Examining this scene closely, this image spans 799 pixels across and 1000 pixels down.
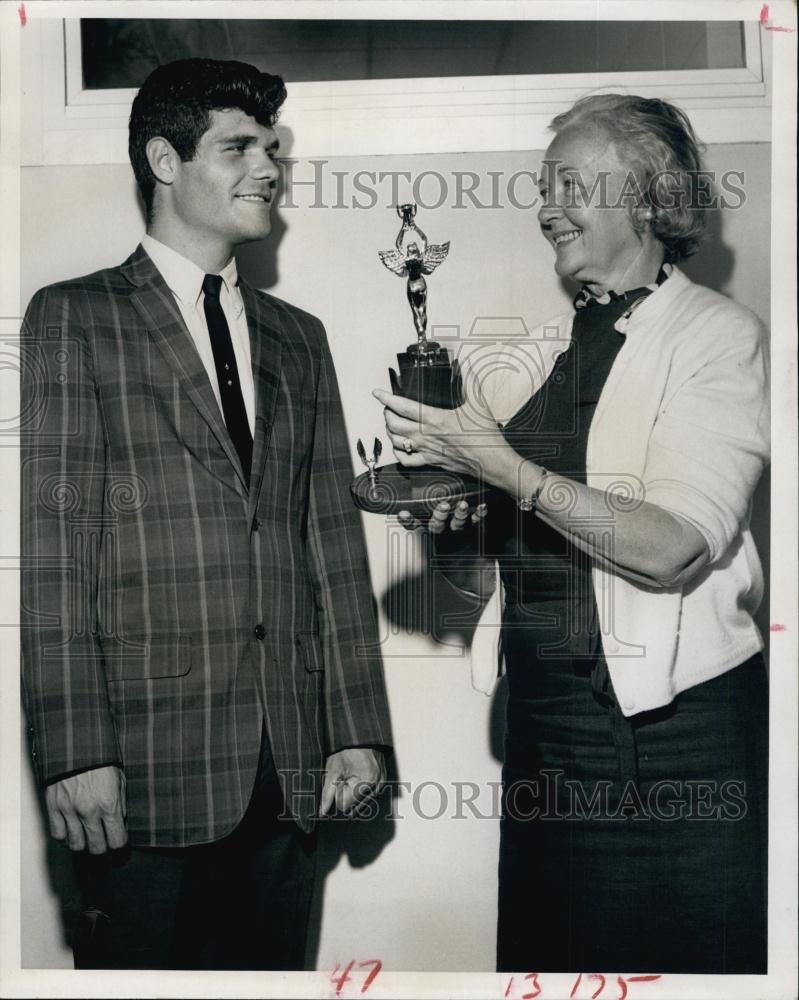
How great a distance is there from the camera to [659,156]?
2.35m

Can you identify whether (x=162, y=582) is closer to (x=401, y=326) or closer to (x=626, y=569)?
(x=401, y=326)

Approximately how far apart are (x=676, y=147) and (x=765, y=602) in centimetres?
99

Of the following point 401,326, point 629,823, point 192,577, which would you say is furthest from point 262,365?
point 629,823

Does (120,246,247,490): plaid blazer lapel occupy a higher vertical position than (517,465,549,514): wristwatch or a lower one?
higher

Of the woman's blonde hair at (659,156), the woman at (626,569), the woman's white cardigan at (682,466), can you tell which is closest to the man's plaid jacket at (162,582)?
the woman at (626,569)

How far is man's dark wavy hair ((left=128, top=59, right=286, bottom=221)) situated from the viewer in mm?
2289

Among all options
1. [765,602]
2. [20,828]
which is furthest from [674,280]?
[20,828]

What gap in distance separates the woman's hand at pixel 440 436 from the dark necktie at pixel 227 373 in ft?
0.95

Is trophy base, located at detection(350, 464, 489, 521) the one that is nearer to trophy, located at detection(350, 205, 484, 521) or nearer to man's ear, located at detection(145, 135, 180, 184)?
trophy, located at detection(350, 205, 484, 521)

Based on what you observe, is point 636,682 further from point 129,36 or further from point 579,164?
point 129,36

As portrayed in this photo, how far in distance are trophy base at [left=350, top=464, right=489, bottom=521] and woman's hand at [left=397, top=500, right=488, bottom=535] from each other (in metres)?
0.01

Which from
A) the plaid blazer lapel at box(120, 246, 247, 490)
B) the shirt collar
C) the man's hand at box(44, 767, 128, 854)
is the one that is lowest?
the man's hand at box(44, 767, 128, 854)

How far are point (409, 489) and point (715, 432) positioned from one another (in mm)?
638

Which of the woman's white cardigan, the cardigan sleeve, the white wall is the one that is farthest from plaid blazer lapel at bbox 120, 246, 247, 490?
the cardigan sleeve
